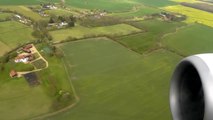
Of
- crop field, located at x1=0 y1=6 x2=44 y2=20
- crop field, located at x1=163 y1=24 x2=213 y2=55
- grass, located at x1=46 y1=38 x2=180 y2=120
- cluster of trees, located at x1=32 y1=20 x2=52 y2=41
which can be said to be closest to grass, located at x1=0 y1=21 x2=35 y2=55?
cluster of trees, located at x1=32 y1=20 x2=52 y2=41

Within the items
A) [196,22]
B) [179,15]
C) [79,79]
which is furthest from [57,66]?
[179,15]

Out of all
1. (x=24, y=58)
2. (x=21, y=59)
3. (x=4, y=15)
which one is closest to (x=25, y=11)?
(x=4, y=15)

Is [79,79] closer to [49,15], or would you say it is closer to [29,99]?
[29,99]

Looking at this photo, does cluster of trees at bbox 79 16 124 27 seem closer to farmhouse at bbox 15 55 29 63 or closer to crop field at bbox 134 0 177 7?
farmhouse at bbox 15 55 29 63

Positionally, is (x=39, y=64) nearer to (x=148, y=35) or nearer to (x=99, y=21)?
(x=148, y=35)

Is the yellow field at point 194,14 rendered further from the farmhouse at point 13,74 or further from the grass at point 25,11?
the farmhouse at point 13,74
